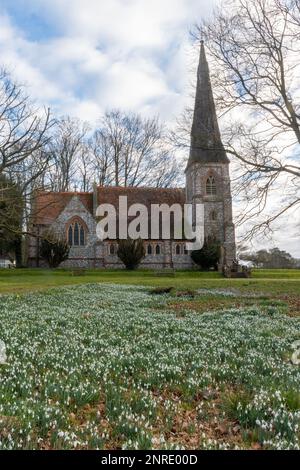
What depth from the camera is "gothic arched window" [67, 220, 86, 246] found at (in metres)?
55.8

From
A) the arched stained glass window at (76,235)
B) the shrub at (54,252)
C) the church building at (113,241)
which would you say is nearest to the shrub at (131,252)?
the church building at (113,241)

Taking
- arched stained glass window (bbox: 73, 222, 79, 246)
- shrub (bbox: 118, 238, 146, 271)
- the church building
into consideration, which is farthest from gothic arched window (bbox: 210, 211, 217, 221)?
arched stained glass window (bbox: 73, 222, 79, 246)

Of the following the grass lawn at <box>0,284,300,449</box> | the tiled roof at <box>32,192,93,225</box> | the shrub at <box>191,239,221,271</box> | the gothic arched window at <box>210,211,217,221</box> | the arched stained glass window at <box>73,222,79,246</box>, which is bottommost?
the grass lawn at <box>0,284,300,449</box>

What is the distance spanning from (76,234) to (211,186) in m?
19.9

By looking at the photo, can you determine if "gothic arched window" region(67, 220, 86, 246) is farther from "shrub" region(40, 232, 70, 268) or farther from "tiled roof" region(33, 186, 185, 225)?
"shrub" region(40, 232, 70, 268)

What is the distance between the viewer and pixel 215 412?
14.7ft

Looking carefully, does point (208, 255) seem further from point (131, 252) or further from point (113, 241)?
point (113, 241)

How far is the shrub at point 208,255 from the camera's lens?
52281 millimetres

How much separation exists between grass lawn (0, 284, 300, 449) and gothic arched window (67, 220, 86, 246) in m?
46.7

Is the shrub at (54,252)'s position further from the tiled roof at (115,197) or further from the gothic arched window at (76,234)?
the tiled roof at (115,197)

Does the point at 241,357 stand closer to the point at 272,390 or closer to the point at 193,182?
the point at 272,390

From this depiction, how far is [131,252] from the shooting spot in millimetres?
51938

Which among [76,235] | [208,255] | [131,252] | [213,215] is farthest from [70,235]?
[213,215]
